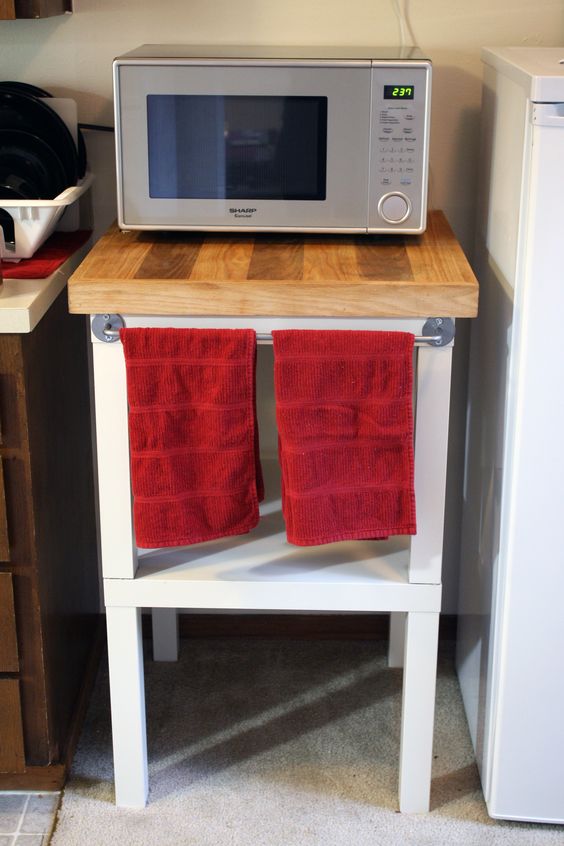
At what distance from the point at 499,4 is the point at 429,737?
1198 mm

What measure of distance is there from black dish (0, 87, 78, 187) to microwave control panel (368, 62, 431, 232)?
55 centimetres

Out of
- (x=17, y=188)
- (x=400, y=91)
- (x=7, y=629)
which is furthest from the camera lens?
(x=17, y=188)

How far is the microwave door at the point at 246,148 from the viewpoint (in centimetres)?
153

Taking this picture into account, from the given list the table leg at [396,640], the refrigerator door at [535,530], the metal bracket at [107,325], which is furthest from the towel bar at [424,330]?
the table leg at [396,640]

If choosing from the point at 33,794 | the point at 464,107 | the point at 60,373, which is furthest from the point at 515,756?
the point at 464,107

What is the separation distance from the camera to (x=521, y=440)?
1.47 metres

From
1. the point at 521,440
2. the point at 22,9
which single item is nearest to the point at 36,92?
the point at 22,9

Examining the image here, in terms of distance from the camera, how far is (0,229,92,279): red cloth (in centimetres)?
160

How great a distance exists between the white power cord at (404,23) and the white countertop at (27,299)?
0.70 meters

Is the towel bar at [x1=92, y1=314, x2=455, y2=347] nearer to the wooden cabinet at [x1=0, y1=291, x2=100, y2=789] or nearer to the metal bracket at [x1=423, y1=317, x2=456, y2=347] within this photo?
the metal bracket at [x1=423, y1=317, x2=456, y2=347]

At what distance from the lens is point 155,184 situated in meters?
1.58

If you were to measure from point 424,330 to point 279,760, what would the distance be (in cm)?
82

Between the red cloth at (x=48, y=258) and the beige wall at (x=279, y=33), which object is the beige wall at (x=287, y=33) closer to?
the beige wall at (x=279, y=33)

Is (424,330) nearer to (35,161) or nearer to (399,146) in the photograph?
(399,146)
